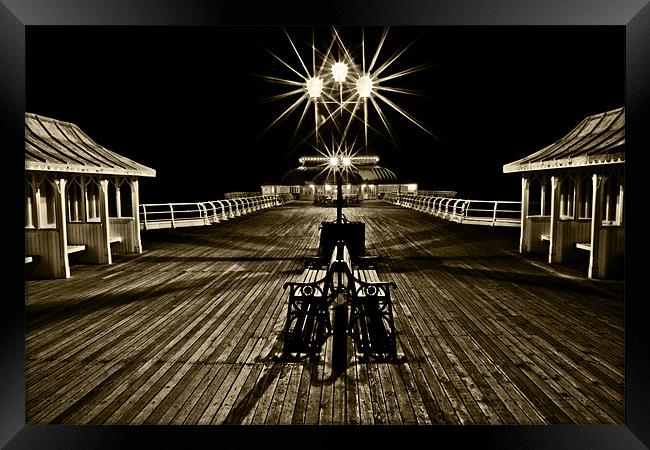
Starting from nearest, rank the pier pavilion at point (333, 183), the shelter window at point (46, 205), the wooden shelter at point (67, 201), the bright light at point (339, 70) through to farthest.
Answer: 1. the bright light at point (339, 70)
2. the wooden shelter at point (67, 201)
3. the shelter window at point (46, 205)
4. the pier pavilion at point (333, 183)

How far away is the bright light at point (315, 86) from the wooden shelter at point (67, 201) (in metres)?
4.92

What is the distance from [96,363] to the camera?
4.89m

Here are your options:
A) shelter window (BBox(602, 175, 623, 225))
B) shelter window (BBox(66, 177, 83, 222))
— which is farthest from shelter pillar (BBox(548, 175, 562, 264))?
shelter window (BBox(66, 177, 83, 222))

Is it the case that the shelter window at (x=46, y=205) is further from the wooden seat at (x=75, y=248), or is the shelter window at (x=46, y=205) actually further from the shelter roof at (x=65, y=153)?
the shelter roof at (x=65, y=153)

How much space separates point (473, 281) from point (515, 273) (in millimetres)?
1345

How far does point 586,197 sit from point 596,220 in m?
3.44

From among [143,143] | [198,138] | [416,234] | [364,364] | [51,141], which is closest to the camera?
[364,364]

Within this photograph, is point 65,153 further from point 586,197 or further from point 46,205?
point 586,197

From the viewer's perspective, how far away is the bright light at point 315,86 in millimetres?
8078

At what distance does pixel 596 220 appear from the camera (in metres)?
8.98

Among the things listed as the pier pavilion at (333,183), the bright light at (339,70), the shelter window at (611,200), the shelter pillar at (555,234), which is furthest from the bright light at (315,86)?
the pier pavilion at (333,183)
